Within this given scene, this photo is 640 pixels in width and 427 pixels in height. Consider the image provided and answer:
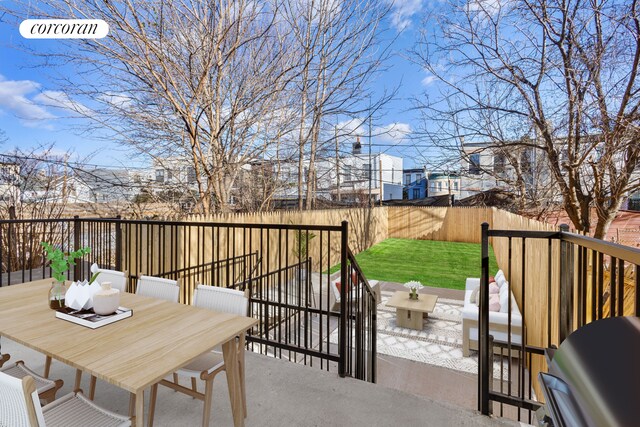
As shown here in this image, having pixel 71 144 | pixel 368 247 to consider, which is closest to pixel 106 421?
pixel 71 144

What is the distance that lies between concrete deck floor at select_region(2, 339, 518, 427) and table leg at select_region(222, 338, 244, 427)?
8.9 inches

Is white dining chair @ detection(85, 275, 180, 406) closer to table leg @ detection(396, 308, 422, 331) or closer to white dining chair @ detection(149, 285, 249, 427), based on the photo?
white dining chair @ detection(149, 285, 249, 427)

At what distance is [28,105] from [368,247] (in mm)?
10489

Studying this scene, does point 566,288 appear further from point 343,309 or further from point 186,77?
point 186,77

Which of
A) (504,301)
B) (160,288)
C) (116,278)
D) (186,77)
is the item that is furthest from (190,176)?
(504,301)

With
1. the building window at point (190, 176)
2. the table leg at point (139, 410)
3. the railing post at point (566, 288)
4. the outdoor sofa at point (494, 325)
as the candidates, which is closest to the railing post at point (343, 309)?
the railing post at point (566, 288)

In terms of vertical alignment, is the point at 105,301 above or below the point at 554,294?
above

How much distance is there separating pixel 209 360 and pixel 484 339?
160cm

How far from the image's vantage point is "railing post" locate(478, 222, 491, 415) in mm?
1899

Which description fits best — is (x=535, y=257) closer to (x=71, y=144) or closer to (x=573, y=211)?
(x=573, y=211)

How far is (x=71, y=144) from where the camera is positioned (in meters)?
6.38

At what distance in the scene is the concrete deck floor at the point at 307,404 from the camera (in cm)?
183

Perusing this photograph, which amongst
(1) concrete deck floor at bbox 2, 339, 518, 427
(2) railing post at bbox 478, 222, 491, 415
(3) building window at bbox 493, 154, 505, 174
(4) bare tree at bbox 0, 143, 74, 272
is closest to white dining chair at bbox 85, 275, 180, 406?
(1) concrete deck floor at bbox 2, 339, 518, 427

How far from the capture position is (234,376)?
1567 millimetres
